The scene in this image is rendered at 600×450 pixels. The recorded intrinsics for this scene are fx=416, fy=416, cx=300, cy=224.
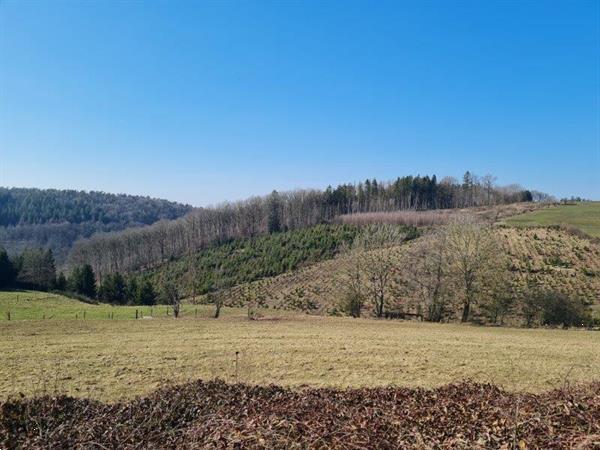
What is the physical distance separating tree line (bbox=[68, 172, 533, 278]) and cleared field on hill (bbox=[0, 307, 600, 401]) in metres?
99.1

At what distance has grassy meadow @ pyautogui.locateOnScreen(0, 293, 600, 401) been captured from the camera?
46.2 ft

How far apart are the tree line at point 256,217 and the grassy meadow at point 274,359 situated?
99.3 m

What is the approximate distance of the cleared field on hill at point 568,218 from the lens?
81.8m

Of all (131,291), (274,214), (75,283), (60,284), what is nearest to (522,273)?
(131,291)

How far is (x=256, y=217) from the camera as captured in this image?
129m

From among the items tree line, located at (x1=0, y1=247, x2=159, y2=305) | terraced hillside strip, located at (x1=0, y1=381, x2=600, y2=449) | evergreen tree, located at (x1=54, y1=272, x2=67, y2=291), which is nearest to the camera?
terraced hillside strip, located at (x1=0, y1=381, x2=600, y2=449)

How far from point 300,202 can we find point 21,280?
3073 inches

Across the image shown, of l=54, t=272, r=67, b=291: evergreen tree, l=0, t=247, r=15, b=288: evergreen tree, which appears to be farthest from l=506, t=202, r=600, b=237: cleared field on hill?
l=0, t=247, r=15, b=288: evergreen tree

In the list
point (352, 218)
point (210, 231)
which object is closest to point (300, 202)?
point (352, 218)

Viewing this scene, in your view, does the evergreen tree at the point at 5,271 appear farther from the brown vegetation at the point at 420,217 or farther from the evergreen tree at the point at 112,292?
the brown vegetation at the point at 420,217

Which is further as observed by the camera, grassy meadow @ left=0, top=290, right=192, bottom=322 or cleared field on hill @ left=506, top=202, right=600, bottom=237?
cleared field on hill @ left=506, top=202, right=600, bottom=237

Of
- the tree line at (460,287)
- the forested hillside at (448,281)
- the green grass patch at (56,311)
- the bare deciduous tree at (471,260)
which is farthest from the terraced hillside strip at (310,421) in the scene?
the forested hillside at (448,281)

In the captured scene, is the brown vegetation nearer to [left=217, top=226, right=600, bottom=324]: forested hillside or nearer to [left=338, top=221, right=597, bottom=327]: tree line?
[left=217, top=226, right=600, bottom=324]: forested hillside

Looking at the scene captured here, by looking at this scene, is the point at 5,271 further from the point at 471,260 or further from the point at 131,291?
the point at 471,260
